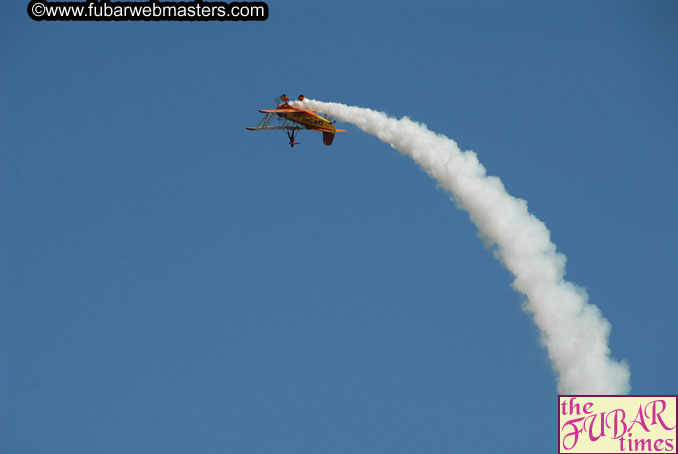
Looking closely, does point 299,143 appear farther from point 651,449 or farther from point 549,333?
point 651,449

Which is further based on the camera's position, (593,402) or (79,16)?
(79,16)

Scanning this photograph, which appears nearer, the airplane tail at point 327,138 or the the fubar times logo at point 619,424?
the the fubar times logo at point 619,424

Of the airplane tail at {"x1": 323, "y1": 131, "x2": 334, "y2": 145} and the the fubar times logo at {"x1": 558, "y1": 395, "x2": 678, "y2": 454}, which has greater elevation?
the airplane tail at {"x1": 323, "y1": 131, "x2": 334, "y2": 145}

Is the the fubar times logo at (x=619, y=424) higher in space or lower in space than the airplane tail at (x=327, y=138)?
lower

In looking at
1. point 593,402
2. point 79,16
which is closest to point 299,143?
point 79,16

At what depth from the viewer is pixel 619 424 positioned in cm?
7838

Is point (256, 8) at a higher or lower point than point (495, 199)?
higher

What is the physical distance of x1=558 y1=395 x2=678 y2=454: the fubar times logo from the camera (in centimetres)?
7762

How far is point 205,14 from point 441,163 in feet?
59.6

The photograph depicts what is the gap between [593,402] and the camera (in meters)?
80.0

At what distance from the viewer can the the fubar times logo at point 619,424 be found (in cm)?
7762

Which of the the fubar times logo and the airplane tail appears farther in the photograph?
the airplane tail

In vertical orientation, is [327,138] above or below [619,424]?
above

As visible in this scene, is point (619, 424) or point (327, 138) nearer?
point (619, 424)
